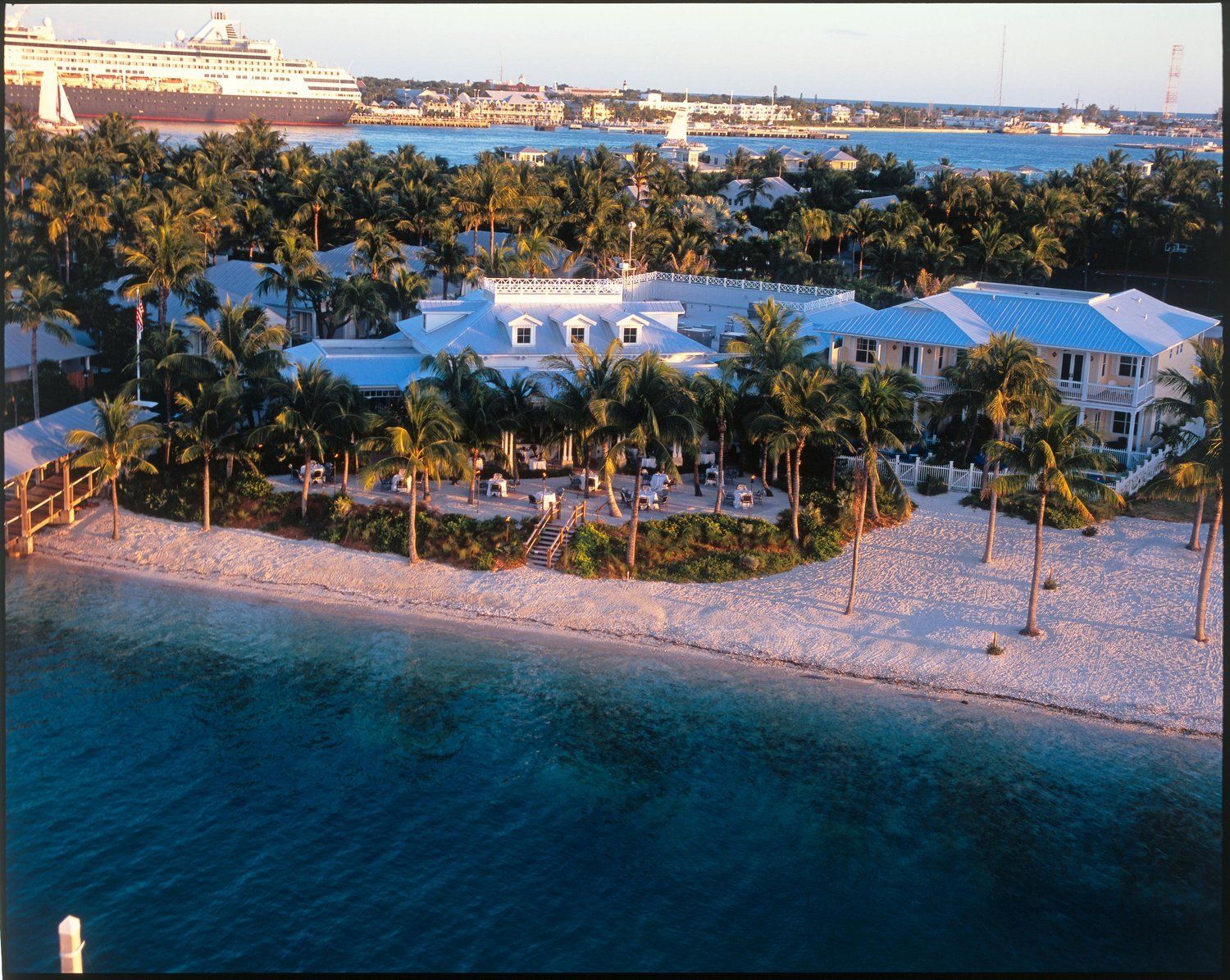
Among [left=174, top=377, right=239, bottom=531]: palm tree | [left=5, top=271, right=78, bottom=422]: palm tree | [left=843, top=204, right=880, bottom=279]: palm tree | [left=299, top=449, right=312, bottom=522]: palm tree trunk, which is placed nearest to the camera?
[left=299, top=449, right=312, bottom=522]: palm tree trunk

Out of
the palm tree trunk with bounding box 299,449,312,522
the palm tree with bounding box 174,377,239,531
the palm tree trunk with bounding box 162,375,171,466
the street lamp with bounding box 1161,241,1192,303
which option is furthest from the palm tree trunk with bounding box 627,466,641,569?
the street lamp with bounding box 1161,241,1192,303

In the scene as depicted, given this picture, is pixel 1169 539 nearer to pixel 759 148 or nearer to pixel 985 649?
pixel 985 649

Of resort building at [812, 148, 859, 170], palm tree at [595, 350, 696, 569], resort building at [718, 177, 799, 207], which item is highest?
resort building at [812, 148, 859, 170]

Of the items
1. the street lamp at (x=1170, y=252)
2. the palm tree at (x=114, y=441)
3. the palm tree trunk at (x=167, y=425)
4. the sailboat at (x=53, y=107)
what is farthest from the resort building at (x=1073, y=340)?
the sailboat at (x=53, y=107)

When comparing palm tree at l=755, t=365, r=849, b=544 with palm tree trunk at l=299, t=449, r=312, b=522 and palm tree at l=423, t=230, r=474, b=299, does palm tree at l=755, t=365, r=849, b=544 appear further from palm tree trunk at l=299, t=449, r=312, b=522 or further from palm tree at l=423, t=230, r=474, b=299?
palm tree at l=423, t=230, r=474, b=299

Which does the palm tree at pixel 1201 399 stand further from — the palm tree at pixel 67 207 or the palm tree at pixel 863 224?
the palm tree at pixel 67 207
